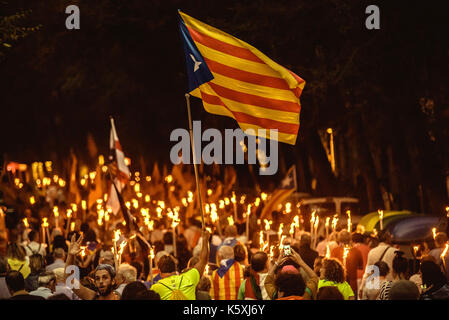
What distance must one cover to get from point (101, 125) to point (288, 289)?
128ft

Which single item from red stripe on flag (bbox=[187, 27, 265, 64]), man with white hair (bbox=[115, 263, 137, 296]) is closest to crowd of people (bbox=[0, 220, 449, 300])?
man with white hair (bbox=[115, 263, 137, 296])

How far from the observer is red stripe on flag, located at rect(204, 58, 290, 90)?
10.5 metres

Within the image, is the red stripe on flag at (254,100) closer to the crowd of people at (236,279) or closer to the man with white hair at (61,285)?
the crowd of people at (236,279)

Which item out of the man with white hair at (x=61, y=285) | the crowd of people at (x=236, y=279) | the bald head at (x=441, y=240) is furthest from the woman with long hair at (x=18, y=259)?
the bald head at (x=441, y=240)

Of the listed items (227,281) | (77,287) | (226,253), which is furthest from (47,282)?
(226,253)

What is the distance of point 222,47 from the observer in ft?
34.5

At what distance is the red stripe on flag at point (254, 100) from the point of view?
10.5 m

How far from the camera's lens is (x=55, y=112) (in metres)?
46.2

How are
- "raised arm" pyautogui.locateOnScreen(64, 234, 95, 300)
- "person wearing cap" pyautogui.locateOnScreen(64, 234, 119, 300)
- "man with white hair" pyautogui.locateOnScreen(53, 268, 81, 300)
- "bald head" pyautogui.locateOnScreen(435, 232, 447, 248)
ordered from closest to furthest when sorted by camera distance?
"person wearing cap" pyautogui.locateOnScreen(64, 234, 119, 300)
"raised arm" pyautogui.locateOnScreen(64, 234, 95, 300)
"man with white hair" pyautogui.locateOnScreen(53, 268, 81, 300)
"bald head" pyautogui.locateOnScreen(435, 232, 447, 248)

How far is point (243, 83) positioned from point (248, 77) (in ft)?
0.32

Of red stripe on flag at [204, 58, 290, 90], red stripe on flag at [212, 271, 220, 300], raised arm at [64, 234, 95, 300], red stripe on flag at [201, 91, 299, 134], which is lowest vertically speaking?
red stripe on flag at [212, 271, 220, 300]

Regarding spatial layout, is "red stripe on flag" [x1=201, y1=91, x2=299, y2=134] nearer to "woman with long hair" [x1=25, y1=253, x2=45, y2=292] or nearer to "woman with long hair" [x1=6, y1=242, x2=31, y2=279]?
"woman with long hair" [x1=25, y1=253, x2=45, y2=292]
